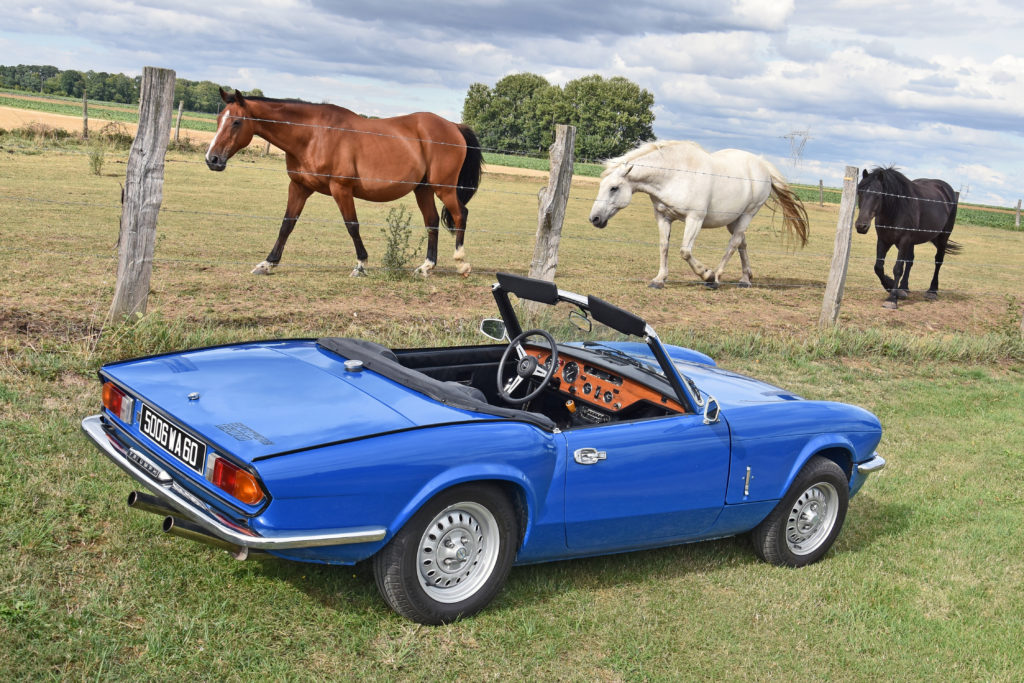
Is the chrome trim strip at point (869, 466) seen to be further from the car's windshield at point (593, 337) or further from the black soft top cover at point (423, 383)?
the black soft top cover at point (423, 383)

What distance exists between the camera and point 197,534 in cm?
346

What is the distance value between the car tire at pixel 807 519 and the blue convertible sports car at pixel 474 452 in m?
0.01

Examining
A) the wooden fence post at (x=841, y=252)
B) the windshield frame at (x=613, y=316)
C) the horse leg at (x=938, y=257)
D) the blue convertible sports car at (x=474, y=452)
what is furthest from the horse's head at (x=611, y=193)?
the windshield frame at (x=613, y=316)

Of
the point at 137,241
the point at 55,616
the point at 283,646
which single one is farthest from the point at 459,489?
the point at 137,241

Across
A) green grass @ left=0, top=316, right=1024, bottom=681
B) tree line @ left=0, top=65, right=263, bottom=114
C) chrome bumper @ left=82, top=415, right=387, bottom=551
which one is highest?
tree line @ left=0, top=65, right=263, bottom=114

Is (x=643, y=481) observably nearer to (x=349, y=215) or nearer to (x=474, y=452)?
(x=474, y=452)

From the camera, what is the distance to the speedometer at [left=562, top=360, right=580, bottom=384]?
5.06 m

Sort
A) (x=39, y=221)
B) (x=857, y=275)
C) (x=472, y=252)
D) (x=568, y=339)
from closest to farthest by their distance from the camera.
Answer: (x=568, y=339) < (x=39, y=221) < (x=472, y=252) < (x=857, y=275)

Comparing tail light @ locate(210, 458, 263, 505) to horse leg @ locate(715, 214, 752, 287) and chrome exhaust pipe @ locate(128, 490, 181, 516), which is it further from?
horse leg @ locate(715, 214, 752, 287)

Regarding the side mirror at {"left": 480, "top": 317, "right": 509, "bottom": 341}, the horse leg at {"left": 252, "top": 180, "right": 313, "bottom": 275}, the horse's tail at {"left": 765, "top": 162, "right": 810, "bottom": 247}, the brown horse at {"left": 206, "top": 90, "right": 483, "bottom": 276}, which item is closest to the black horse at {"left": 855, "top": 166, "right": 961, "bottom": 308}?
the horse's tail at {"left": 765, "top": 162, "right": 810, "bottom": 247}

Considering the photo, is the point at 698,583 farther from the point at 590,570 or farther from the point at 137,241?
the point at 137,241

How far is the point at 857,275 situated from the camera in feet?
63.1

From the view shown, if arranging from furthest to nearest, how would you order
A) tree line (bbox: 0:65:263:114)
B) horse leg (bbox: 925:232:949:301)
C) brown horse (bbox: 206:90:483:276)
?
tree line (bbox: 0:65:263:114), horse leg (bbox: 925:232:949:301), brown horse (bbox: 206:90:483:276)

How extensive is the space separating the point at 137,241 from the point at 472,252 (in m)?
9.13
